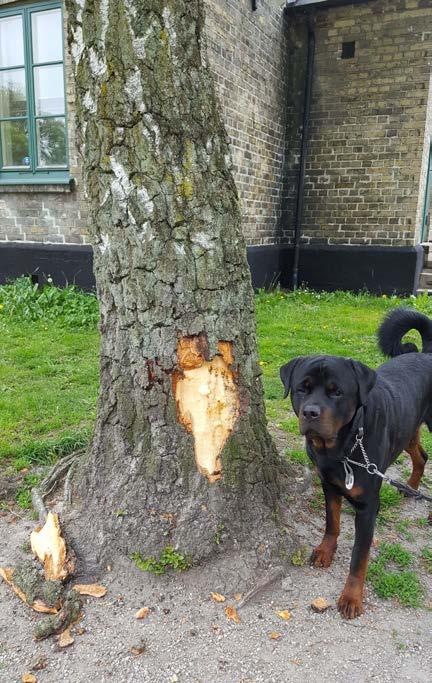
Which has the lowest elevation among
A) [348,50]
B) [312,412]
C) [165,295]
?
[312,412]

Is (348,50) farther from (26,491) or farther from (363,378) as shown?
(26,491)

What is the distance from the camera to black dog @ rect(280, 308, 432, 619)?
7.49 ft

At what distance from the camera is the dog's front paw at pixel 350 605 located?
2436 mm

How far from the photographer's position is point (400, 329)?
350cm

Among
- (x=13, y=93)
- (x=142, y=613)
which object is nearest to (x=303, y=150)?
(x=13, y=93)

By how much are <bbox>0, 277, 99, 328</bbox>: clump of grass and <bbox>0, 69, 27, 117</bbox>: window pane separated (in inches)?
117

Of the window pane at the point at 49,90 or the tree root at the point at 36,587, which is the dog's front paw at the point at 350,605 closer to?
the tree root at the point at 36,587

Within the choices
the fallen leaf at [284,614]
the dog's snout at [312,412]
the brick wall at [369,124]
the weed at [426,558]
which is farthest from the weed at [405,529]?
the brick wall at [369,124]

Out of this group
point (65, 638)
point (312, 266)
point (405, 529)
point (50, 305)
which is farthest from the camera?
point (312, 266)

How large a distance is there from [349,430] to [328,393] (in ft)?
0.74

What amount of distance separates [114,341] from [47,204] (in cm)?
690

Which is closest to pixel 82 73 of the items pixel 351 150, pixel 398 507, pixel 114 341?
pixel 114 341

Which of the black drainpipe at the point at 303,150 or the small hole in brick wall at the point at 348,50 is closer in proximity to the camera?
the small hole in brick wall at the point at 348,50

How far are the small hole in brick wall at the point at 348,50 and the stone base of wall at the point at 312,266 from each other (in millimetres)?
3763
